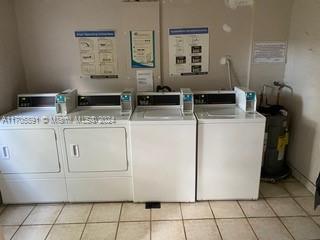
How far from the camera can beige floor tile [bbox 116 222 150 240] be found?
2.16m

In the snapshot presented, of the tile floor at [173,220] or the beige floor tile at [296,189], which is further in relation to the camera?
the beige floor tile at [296,189]

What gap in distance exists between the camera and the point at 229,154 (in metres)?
2.49

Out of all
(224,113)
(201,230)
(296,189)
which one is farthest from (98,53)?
(296,189)

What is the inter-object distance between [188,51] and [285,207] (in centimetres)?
199

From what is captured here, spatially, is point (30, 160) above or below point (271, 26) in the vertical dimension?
below

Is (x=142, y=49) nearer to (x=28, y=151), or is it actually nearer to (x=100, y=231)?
(x=28, y=151)

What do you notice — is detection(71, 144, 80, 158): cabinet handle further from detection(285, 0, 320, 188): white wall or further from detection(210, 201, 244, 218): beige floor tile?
detection(285, 0, 320, 188): white wall

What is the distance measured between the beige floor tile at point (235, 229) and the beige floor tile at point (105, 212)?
97 centimetres

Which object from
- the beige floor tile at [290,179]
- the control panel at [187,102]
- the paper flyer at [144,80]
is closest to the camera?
the control panel at [187,102]

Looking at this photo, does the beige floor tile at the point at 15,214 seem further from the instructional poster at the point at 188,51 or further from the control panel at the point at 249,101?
the control panel at the point at 249,101

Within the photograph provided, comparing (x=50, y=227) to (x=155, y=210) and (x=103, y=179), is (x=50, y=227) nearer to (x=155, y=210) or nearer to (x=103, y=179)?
(x=103, y=179)

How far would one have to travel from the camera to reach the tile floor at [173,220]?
218 cm

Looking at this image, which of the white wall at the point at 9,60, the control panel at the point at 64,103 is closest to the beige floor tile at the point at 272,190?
the control panel at the point at 64,103

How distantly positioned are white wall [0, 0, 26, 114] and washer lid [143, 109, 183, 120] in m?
1.53
